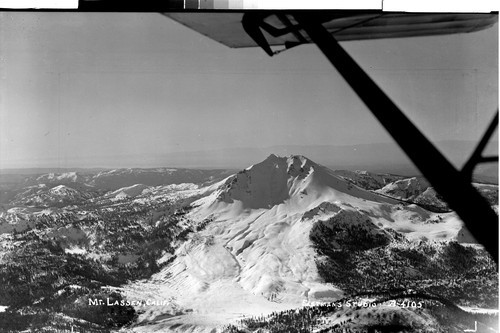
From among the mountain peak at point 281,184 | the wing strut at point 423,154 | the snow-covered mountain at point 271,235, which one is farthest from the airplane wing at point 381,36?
the mountain peak at point 281,184

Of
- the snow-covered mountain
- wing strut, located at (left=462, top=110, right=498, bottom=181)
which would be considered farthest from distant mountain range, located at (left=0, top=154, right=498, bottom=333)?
wing strut, located at (left=462, top=110, right=498, bottom=181)

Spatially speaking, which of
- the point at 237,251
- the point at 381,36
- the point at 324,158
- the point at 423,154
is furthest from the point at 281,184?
the point at 381,36

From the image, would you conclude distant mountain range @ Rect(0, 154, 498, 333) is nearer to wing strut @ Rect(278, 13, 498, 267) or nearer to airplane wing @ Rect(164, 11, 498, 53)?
wing strut @ Rect(278, 13, 498, 267)

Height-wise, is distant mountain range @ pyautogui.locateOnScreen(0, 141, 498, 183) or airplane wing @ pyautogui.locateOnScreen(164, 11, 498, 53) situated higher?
airplane wing @ pyautogui.locateOnScreen(164, 11, 498, 53)

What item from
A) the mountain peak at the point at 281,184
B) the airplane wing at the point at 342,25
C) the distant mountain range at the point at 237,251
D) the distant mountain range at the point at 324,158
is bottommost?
the distant mountain range at the point at 237,251

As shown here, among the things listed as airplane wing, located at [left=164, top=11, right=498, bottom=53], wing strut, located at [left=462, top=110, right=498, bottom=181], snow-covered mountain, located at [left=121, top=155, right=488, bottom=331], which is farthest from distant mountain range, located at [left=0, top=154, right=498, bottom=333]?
airplane wing, located at [left=164, top=11, right=498, bottom=53]

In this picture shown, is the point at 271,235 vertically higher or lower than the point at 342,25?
lower

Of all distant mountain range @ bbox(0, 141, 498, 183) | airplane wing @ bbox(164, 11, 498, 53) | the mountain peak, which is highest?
airplane wing @ bbox(164, 11, 498, 53)

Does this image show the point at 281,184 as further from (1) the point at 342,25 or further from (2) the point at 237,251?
(1) the point at 342,25

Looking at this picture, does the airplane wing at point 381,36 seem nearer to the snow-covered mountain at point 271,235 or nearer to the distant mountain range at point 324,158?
the distant mountain range at point 324,158
